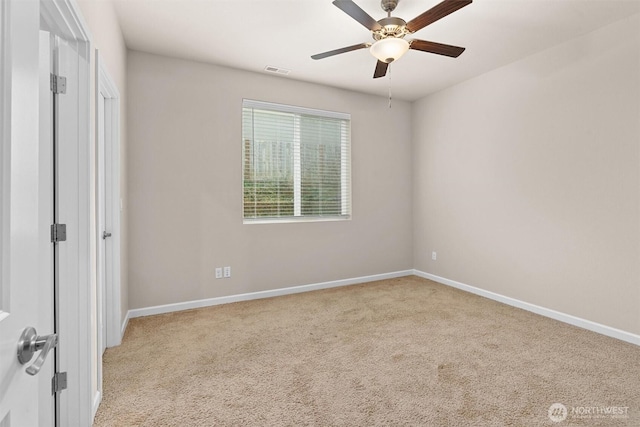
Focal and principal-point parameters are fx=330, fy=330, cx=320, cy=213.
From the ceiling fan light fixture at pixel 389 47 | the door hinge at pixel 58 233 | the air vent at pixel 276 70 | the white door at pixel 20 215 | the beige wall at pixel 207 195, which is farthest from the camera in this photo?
the air vent at pixel 276 70

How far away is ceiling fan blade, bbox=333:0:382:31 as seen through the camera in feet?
6.57

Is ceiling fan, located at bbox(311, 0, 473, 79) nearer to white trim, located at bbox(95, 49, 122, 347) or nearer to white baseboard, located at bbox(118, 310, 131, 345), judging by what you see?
white trim, located at bbox(95, 49, 122, 347)

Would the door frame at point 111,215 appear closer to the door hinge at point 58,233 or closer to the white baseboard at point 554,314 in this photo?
the door hinge at point 58,233

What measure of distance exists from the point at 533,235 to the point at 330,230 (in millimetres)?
2311

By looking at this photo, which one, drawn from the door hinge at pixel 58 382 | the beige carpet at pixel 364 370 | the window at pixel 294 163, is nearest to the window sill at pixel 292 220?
the window at pixel 294 163

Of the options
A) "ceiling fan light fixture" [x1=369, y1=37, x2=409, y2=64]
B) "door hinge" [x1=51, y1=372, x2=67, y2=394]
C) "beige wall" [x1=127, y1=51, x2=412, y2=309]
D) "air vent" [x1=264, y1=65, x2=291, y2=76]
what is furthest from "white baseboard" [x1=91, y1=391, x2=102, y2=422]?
"air vent" [x1=264, y1=65, x2=291, y2=76]

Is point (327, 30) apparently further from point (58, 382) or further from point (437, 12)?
point (58, 382)

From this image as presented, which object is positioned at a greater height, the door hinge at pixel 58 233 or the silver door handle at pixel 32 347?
the door hinge at pixel 58 233

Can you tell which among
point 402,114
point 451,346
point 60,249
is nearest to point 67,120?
point 60,249

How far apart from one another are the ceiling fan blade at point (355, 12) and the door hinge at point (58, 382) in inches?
98.6

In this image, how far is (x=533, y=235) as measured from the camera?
137 inches

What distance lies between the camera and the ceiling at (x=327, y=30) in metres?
2.57

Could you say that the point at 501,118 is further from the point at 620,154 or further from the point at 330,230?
the point at 330,230

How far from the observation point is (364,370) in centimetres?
230
